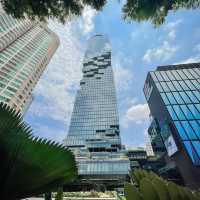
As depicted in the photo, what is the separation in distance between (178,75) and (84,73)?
3895 inches

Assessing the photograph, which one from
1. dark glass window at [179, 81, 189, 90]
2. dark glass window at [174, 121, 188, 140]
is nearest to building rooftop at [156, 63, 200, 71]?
dark glass window at [179, 81, 189, 90]

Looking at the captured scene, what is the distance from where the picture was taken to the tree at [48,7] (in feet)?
16.6

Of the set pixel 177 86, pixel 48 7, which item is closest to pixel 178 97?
pixel 177 86

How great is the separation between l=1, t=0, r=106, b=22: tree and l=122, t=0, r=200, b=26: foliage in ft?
3.25

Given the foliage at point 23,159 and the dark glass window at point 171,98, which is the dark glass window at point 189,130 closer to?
the dark glass window at point 171,98

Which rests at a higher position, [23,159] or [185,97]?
[185,97]

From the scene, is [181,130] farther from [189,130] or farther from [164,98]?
[164,98]

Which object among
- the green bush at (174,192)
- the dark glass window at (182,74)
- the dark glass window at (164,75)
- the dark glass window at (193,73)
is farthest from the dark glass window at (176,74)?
the green bush at (174,192)

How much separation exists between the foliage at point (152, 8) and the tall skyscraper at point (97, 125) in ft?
166

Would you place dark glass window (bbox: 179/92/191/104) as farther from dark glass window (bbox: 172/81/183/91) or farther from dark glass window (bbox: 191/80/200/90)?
dark glass window (bbox: 191/80/200/90)

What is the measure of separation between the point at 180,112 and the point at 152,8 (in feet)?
91.8

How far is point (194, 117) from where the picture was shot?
28.4m

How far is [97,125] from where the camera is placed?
90.9 metres

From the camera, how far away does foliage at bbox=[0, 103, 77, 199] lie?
4.09ft
